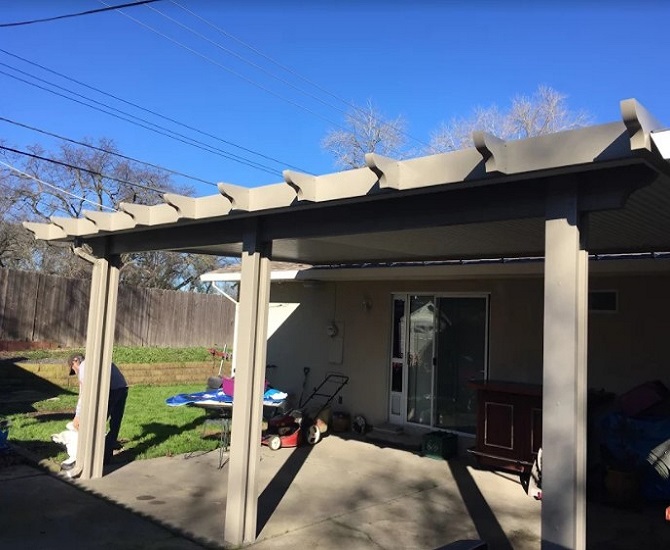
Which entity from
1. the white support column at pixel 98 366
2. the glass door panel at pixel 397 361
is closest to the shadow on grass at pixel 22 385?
the white support column at pixel 98 366

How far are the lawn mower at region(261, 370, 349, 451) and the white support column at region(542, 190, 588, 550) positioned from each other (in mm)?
5470

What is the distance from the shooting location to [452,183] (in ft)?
11.7

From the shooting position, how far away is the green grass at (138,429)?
7.60 metres

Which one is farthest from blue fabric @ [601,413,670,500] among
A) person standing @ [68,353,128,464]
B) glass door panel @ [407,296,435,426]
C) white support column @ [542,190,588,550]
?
person standing @ [68,353,128,464]

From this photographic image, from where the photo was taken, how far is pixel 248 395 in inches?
195

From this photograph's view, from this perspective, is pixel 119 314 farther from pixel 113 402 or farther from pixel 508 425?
pixel 508 425

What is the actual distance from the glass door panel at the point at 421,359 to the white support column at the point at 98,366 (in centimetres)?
456

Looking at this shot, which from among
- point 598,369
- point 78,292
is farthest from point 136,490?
point 78,292

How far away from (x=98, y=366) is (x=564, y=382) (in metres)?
5.33

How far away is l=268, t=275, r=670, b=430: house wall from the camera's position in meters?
6.94

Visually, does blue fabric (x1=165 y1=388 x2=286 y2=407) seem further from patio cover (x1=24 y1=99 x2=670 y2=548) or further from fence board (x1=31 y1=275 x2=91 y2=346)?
fence board (x1=31 y1=275 x2=91 y2=346)

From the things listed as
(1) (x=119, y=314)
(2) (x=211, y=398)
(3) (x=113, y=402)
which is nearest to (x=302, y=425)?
(2) (x=211, y=398)

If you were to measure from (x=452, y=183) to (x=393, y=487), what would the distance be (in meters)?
4.18

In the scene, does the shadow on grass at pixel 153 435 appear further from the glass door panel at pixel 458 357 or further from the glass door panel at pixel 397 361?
the glass door panel at pixel 458 357
